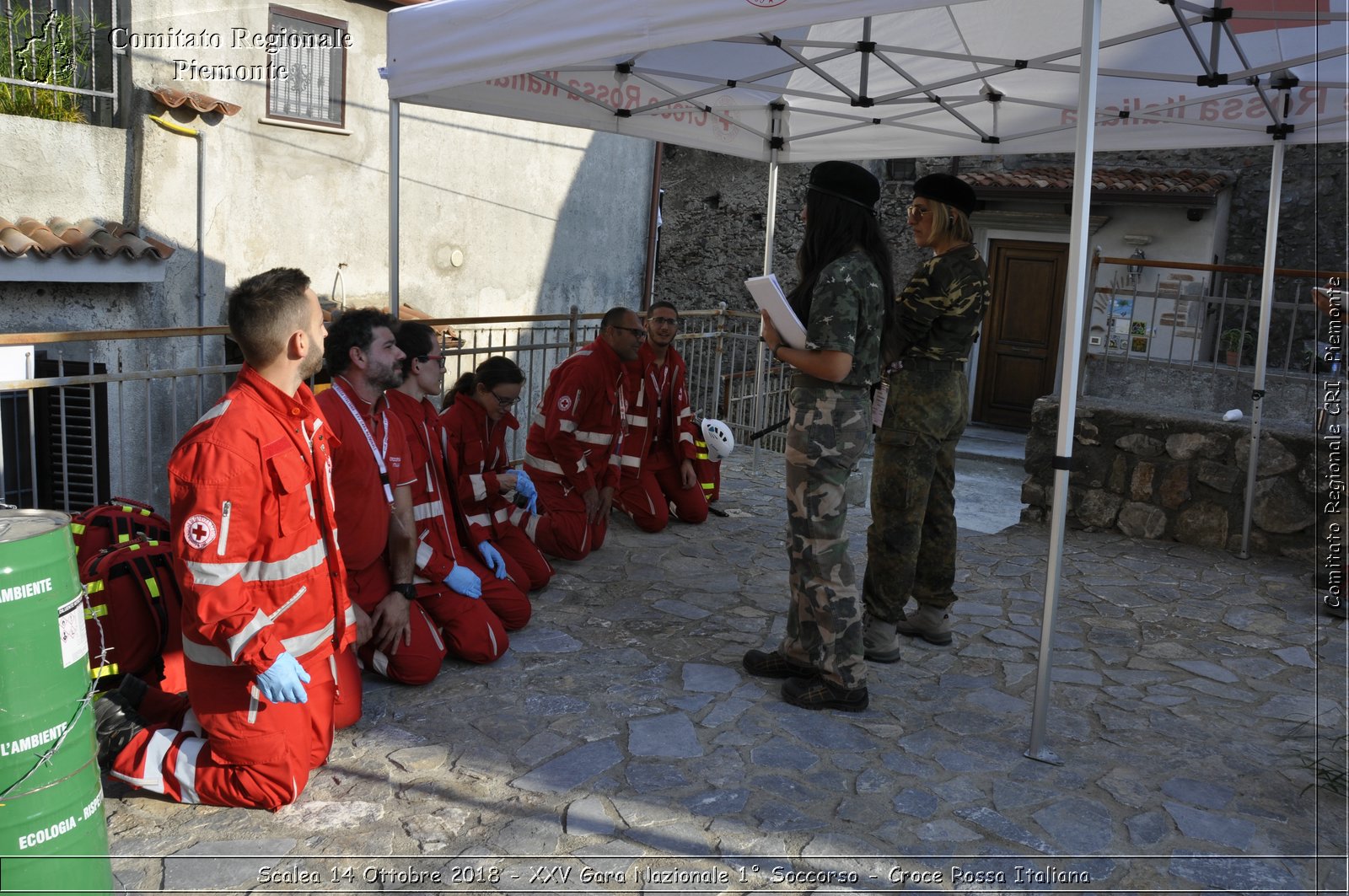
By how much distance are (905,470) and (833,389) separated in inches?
27.9

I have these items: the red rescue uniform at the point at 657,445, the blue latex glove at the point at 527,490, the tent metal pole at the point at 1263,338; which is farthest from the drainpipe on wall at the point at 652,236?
the blue latex glove at the point at 527,490

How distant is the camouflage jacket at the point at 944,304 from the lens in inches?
171

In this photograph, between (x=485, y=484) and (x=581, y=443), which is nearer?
(x=485, y=484)

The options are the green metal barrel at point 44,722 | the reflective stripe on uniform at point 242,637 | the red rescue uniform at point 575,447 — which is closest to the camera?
the green metal barrel at point 44,722

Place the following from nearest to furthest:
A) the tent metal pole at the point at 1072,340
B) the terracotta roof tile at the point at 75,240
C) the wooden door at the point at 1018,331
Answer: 1. the tent metal pole at the point at 1072,340
2. the terracotta roof tile at the point at 75,240
3. the wooden door at the point at 1018,331

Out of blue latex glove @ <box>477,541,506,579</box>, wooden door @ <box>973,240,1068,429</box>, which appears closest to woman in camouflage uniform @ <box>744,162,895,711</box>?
blue latex glove @ <box>477,541,506,579</box>

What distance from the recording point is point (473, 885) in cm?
281

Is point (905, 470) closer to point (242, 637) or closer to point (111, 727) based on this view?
point (242, 637)

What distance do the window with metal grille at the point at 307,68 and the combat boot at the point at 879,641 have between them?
7.75m

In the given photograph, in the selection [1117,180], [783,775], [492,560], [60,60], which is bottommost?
[783,775]

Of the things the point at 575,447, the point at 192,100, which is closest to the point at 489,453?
the point at 575,447

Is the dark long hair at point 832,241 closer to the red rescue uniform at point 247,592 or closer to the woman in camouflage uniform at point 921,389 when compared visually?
the woman in camouflage uniform at point 921,389

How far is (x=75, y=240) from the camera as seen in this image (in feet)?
24.2

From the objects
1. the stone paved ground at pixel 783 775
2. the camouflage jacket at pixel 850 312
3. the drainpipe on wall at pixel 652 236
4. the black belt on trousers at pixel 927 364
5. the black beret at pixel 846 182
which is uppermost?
the drainpipe on wall at pixel 652 236
